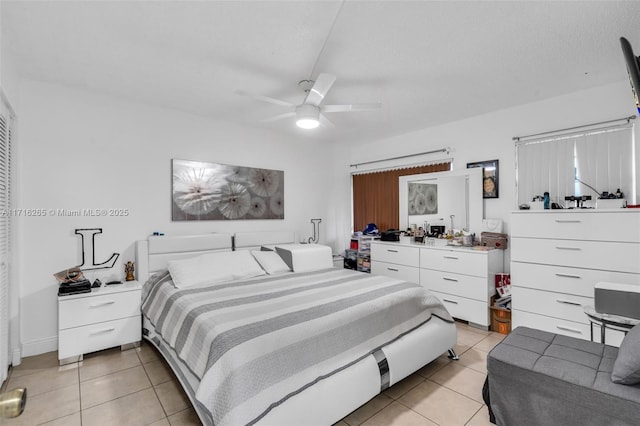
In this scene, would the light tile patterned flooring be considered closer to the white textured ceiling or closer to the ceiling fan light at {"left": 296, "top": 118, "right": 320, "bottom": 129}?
the ceiling fan light at {"left": 296, "top": 118, "right": 320, "bottom": 129}

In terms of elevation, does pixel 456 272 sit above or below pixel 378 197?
below

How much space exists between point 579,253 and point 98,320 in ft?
14.5

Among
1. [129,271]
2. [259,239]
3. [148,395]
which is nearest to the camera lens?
[148,395]

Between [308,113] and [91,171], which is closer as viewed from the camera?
[308,113]

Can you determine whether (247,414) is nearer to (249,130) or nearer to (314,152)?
(249,130)

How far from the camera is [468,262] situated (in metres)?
3.48

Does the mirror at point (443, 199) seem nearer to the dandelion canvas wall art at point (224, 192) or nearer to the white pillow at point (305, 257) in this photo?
the white pillow at point (305, 257)

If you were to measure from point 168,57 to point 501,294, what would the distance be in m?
4.05

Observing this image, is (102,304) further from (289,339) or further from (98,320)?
(289,339)

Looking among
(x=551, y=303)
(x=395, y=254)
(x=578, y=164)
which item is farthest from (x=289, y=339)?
(x=578, y=164)

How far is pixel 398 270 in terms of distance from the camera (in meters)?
4.20

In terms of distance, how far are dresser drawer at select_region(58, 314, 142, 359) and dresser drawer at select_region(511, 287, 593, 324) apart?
3.81 m

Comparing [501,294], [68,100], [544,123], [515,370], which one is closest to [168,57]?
[68,100]

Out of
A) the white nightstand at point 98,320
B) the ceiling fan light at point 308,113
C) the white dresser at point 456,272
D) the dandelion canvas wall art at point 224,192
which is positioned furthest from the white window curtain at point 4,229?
the white dresser at point 456,272
